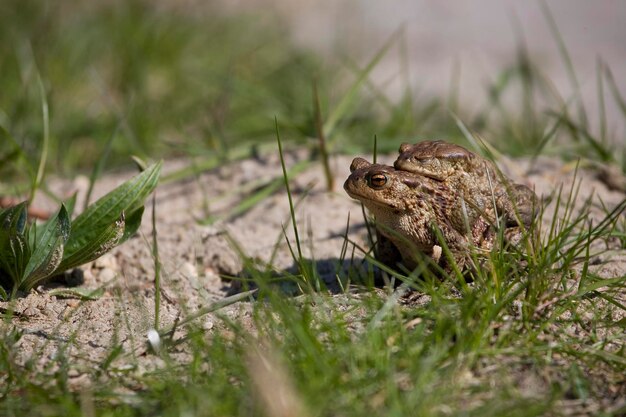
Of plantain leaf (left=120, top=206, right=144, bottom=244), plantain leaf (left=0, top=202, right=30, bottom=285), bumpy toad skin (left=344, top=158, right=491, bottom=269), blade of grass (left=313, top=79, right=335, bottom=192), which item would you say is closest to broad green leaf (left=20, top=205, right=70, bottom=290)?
plantain leaf (left=0, top=202, right=30, bottom=285)

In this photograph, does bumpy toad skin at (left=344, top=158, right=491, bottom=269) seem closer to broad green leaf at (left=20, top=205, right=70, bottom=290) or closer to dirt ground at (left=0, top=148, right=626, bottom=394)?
dirt ground at (left=0, top=148, right=626, bottom=394)

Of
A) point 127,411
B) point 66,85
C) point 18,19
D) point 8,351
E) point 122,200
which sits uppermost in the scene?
point 18,19

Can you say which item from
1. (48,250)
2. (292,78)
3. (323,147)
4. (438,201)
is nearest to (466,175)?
(438,201)

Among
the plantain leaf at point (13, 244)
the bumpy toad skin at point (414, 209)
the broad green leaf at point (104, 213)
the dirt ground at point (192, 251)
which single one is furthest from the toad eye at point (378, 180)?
the plantain leaf at point (13, 244)

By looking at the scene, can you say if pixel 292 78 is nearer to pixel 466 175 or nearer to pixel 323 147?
pixel 323 147

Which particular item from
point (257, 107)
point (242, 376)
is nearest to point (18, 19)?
point (257, 107)

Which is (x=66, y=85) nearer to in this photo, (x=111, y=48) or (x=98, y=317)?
(x=111, y=48)
